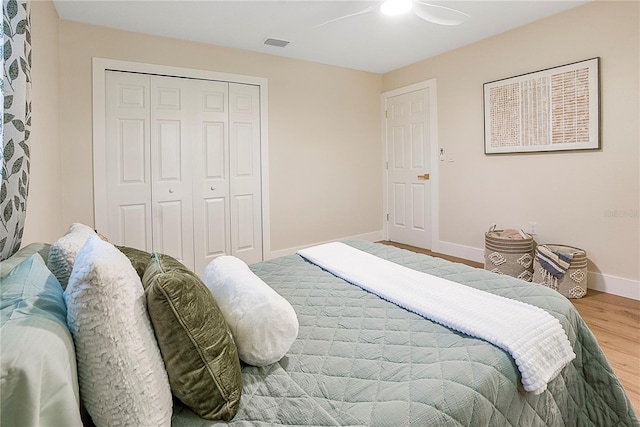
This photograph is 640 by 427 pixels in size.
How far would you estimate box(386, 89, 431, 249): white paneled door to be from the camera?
15.4 ft

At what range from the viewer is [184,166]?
3.75 metres

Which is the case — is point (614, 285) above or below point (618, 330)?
above

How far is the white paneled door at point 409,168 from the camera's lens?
15.4 feet

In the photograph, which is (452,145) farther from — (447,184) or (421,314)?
(421,314)

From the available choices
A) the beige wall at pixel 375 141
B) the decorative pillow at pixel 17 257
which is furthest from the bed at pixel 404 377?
the beige wall at pixel 375 141

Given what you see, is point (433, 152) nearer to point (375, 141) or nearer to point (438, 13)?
point (375, 141)

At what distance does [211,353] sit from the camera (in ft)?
2.94

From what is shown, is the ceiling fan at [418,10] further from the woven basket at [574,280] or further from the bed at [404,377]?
the woven basket at [574,280]

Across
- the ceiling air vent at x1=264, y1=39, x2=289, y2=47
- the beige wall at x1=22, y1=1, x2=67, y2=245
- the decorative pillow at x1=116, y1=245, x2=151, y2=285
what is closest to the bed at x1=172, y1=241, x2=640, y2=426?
the decorative pillow at x1=116, y1=245, x2=151, y2=285

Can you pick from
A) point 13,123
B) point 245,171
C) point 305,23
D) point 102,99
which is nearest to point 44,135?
point 102,99

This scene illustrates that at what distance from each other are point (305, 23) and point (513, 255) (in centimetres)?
289

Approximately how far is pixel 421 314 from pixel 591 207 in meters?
2.70

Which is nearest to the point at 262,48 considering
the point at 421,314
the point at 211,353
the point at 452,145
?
the point at 452,145

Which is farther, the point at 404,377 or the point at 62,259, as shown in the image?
the point at 62,259
